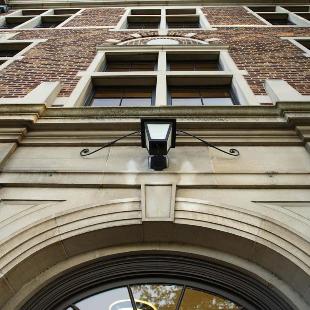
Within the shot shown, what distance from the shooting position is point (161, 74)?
276 inches

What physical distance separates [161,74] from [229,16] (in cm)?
646

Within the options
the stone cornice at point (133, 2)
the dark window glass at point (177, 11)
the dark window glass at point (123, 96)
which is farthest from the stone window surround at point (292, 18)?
the dark window glass at point (123, 96)

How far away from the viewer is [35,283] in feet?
11.1

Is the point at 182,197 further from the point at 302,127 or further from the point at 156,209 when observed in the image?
the point at 302,127

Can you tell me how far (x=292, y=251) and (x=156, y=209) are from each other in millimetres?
1422

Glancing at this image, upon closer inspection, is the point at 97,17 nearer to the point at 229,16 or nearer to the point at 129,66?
the point at 229,16

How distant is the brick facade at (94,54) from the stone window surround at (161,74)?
0.63ft

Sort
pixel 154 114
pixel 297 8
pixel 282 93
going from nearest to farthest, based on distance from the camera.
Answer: pixel 154 114 < pixel 282 93 < pixel 297 8

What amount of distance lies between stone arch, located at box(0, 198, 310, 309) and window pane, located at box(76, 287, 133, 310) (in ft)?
1.32

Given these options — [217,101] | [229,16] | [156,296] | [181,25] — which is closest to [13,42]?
[181,25]

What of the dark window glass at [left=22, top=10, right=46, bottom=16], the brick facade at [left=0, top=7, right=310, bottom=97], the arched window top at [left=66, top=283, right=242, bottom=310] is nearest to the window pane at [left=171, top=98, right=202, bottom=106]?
the brick facade at [left=0, top=7, right=310, bottom=97]

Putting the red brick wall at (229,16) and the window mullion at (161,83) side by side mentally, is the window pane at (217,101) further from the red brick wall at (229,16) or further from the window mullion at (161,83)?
the red brick wall at (229,16)

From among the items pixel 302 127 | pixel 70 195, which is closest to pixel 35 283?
pixel 70 195

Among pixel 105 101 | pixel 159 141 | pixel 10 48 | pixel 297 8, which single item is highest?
pixel 297 8
